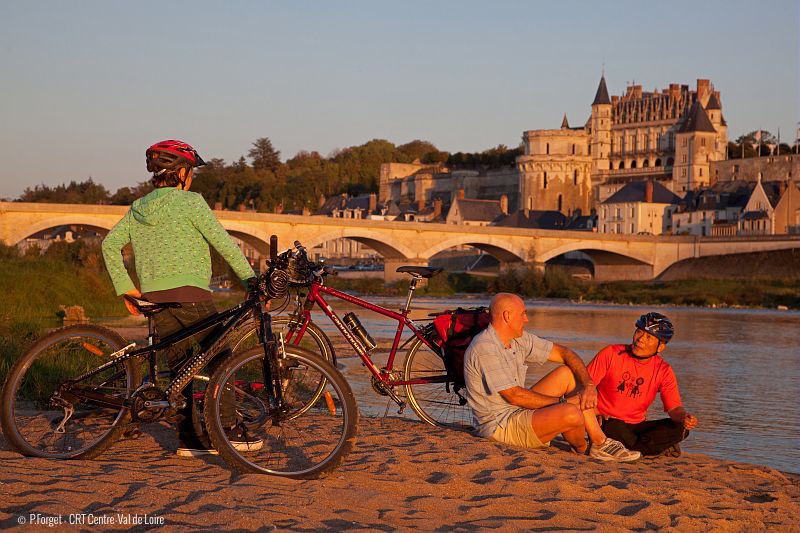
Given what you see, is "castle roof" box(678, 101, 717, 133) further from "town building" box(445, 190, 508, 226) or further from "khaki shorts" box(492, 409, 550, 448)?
"khaki shorts" box(492, 409, 550, 448)

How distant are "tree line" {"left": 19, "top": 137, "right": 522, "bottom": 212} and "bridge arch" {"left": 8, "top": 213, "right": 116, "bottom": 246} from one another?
4647cm

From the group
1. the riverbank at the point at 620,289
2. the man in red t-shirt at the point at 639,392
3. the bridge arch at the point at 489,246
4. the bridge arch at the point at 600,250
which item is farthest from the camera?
the bridge arch at the point at 600,250

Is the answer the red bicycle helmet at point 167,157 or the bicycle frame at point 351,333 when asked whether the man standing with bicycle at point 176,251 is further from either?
the bicycle frame at point 351,333

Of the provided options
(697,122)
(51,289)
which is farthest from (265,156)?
(51,289)

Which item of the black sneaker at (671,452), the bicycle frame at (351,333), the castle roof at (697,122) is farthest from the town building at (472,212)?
the black sneaker at (671,452)

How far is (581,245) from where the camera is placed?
5734 cm

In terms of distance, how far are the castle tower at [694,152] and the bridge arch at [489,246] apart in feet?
125

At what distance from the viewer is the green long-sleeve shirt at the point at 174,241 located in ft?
15.4

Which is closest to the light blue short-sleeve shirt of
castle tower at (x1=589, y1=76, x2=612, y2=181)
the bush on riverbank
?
the bush on riverbank

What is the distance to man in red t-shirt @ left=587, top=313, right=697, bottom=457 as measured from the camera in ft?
18.4

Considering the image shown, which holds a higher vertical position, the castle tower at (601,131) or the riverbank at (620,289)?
the castle tower at (601,131)

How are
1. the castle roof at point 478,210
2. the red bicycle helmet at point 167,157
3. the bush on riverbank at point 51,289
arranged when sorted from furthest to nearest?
the castle roof at point 478,210 < the bush on riverbank at point 51,289 < the red bicycle helmet at point 167,157

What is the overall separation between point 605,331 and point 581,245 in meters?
33.3

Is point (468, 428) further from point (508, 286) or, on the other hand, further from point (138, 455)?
point (508, 286)
